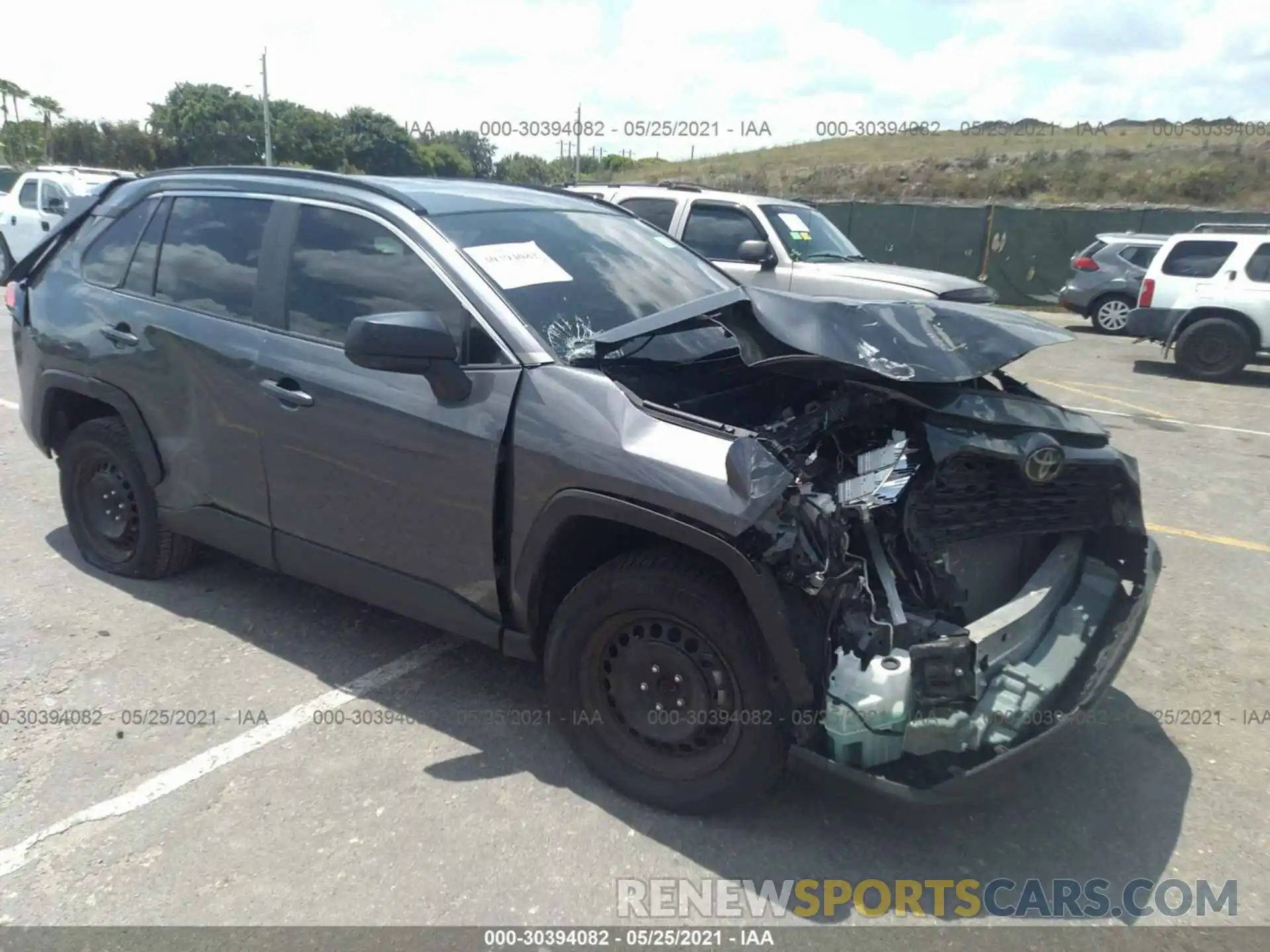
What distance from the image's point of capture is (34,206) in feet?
49.8

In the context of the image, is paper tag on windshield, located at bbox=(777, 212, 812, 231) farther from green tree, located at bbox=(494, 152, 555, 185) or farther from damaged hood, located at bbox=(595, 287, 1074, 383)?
green tree, located at bbox=(494, 152, 555, 185)

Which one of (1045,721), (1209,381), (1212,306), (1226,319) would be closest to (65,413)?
(1045,721)

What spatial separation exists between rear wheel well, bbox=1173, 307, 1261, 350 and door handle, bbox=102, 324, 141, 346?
12333 millimetres

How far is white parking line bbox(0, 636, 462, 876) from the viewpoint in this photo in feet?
9.28

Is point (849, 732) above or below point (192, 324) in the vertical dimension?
below

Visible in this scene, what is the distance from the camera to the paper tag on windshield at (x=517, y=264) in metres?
3.28

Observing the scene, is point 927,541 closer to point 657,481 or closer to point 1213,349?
point 657,481

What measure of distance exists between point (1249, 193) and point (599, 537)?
37.3 meters

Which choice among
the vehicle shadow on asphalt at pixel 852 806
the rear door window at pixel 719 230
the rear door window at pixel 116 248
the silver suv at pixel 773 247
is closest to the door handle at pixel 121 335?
the rear door window at pixel 116 248

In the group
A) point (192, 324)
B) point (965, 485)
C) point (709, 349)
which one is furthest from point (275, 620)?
point (965, 485)

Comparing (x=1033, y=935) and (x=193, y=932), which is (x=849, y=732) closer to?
(x=1033, y=935)

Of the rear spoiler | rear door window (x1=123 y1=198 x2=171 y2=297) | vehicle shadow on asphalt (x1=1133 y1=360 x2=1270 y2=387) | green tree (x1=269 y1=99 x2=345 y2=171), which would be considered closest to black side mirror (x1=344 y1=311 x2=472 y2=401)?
rear door window (x1=123 y1=198 x2=171 y2=297)

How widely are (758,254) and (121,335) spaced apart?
6.68 metres

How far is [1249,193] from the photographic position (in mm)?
32000
